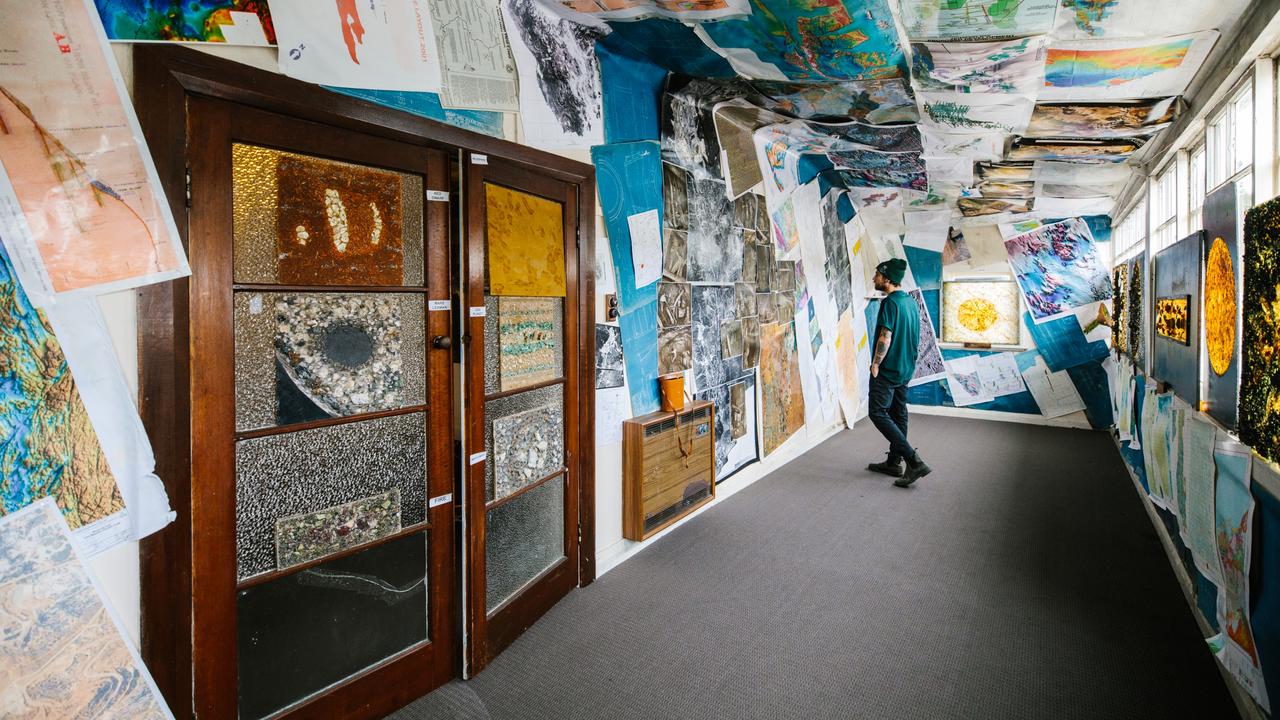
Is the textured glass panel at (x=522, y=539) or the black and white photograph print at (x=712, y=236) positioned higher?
the black and white photograph print at (x=712, y=236)

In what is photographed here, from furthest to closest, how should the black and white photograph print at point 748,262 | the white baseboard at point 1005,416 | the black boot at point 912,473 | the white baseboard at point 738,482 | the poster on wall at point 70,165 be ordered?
the white baseboard at point 1005,416, the black boot at point 912,473, the black and white photograph print at point 748,262, the white baseboard at point 738,482, the poster on wall at point 70,165

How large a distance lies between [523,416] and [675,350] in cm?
129

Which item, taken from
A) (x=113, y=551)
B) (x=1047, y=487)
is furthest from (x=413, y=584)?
(x=1047, y=487)

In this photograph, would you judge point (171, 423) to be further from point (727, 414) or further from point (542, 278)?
point (727, 414)

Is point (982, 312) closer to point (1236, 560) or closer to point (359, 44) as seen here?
point (1236, 560)

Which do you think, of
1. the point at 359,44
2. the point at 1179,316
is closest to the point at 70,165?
the point at 359,44

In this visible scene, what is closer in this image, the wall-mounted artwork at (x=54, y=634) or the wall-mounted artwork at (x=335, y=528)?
the wall-mounted artwork at (x=54, y=634)

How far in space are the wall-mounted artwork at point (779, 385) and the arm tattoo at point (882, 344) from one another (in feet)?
2.46

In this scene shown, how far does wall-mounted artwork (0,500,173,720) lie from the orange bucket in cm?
241

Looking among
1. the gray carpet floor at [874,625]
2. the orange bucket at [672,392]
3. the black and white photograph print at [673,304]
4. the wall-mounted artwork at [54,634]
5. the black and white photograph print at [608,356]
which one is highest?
the black and white photograph print at [673,304]

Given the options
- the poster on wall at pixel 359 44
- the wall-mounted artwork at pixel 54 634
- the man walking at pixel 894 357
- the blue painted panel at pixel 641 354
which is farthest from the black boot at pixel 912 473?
the wall-mounted artwork at pixel 54 634

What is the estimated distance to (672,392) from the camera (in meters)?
3.42

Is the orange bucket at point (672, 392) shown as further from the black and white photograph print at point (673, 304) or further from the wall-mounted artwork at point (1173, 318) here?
the wall-mounted artwork at point (1173, 318)

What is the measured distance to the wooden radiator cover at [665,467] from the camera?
320cm
